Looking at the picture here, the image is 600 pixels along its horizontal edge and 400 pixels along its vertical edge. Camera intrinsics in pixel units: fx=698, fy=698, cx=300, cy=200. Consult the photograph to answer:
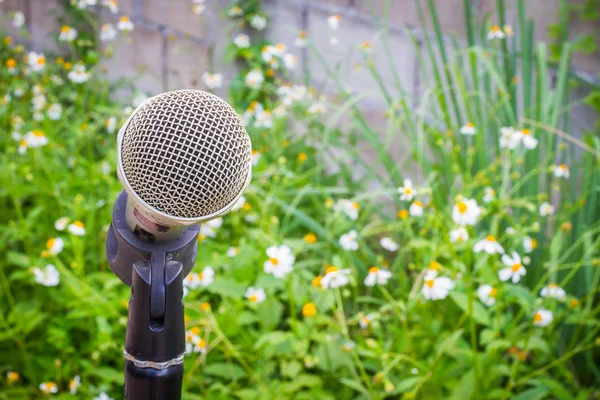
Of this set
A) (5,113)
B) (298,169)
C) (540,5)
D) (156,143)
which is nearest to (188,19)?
(5,113)

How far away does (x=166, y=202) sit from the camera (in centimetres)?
60

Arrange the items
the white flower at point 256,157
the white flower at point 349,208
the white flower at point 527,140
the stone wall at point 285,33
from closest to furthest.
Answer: the white flower at point 527,140
the white flower at point 349,208
the white flower at point 256,157
the stone wall at point 285,33

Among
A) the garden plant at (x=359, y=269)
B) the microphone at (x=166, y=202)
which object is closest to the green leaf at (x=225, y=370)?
the garden plant at (x=359, y=269)

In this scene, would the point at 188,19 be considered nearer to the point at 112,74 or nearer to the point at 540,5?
the point at 112,74

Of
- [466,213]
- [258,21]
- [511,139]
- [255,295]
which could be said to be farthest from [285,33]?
[466,213]

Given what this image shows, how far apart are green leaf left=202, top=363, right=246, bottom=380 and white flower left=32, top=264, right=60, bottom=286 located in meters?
0.38

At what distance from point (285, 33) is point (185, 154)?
1976 millimetres

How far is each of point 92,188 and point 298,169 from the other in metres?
0.57

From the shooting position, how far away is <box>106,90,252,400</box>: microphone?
59 centimetres

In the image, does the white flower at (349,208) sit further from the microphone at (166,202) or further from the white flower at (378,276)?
the microphone at (166,202)

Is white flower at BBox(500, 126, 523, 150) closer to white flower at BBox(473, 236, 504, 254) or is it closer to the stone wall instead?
white flower at BBox(473, 236, 504, 254)

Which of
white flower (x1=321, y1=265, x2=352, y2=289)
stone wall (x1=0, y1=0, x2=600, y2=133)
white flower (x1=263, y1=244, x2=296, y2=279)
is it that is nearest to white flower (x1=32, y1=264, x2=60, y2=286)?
white flower (x1=263, y1=244, x2=296, y2=279)

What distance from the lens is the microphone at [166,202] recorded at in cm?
59

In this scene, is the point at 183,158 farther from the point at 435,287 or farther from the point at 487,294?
the point at 487,294
